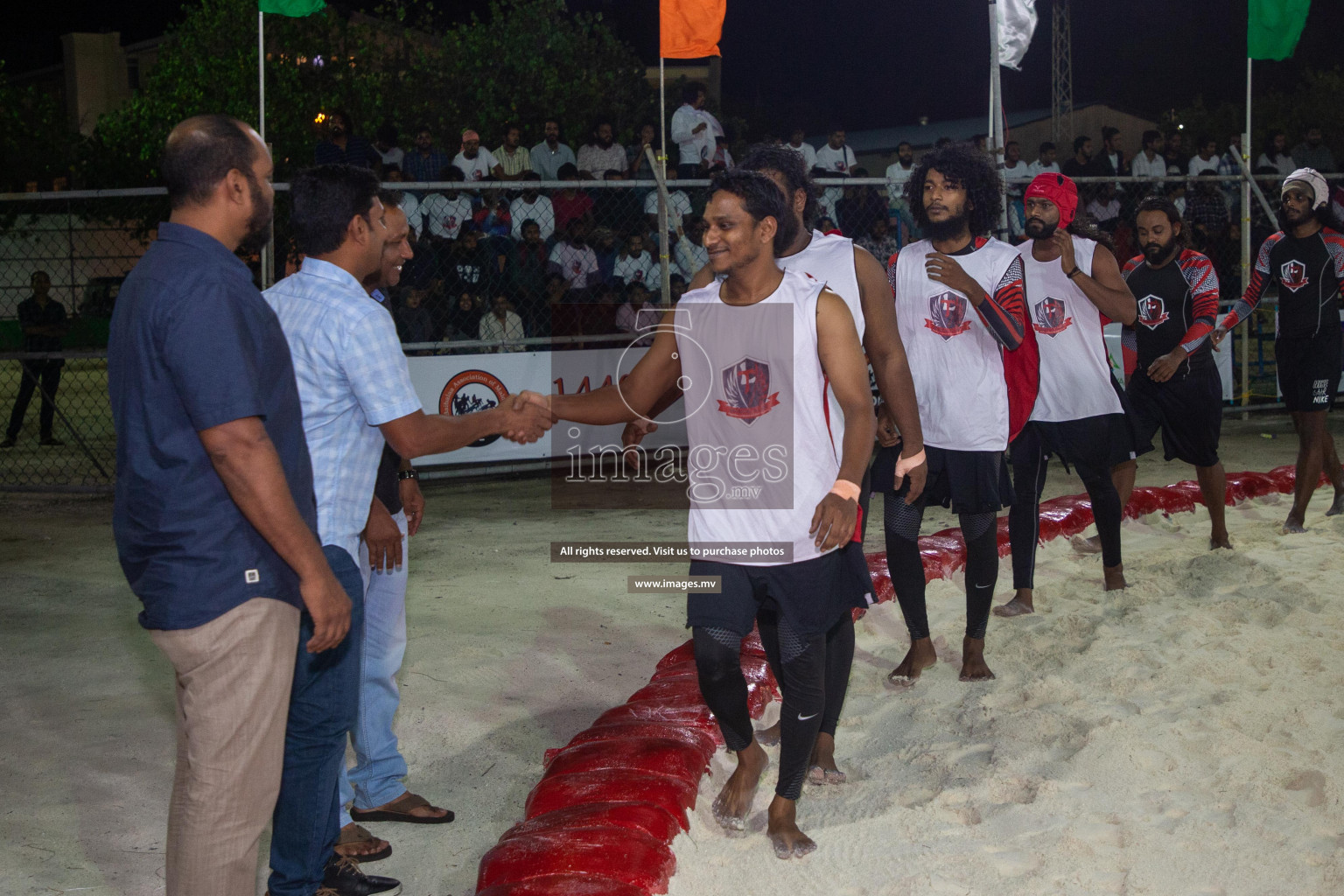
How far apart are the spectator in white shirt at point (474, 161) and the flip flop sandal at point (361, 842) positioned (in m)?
8.61

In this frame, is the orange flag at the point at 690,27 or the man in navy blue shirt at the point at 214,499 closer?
the man in navy blue shirt at the point at 214,499

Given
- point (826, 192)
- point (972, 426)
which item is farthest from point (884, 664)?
point (826, 192)

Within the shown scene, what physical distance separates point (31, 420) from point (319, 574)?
1393cm

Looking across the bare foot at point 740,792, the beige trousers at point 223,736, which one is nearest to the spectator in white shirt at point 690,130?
the bare foot at point 740,792

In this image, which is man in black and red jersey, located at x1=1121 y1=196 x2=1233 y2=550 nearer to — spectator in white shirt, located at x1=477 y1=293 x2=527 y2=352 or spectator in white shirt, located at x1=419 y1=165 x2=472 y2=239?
spectator in white shirt, located at x1=477 y1=293 x2=527 y2=352

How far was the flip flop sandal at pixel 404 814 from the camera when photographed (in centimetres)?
342

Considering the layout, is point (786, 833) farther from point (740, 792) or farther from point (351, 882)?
point (351, 882)

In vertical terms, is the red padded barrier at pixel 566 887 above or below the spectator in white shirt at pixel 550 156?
below

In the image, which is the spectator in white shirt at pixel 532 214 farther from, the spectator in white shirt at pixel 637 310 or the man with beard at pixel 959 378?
the man with beard at pixel 959 378

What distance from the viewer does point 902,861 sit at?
3027 mm

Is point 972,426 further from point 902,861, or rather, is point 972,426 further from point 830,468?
point 902,861

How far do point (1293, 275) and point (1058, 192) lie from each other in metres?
2.68

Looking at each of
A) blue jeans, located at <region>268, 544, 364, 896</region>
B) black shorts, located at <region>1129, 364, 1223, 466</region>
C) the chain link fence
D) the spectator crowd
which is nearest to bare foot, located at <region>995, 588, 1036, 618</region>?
black shorts, located at <region>1129, 364, 1223, 466</region>

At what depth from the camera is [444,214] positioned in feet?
31.5
